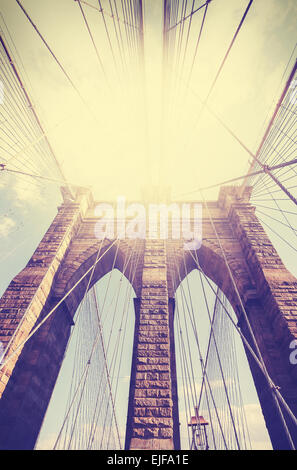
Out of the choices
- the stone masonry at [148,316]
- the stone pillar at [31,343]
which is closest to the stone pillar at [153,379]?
the stone masonry at [148,316]

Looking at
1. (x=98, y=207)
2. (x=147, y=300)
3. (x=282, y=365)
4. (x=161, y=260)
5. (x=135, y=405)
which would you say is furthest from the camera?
(x=98, y=207)

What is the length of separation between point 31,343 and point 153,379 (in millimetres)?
2649

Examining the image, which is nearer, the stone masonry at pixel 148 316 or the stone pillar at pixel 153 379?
the stone pillar at pixel 153 379

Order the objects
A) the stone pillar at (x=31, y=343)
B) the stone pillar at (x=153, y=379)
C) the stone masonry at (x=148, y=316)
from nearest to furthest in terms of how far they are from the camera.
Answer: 1. the stone pillar at (x=153, y=379)
2. the stone masonry at (x=148, y=316)
3. the stone pillar at (x=31, y=343)

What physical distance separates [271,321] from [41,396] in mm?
4672

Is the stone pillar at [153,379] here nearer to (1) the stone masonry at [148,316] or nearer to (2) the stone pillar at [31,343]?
(1) the stone masonry at [148,316]

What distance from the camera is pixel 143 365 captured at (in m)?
2.98

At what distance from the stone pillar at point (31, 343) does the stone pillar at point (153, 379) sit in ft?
5.97

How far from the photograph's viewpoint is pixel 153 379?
285 cm

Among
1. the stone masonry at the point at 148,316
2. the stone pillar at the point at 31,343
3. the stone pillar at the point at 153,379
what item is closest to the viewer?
the stone pillar at the point at 153,379

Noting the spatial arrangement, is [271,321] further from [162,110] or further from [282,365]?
[162,110]

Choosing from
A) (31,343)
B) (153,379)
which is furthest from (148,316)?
(31,343)

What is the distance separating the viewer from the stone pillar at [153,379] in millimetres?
2387
